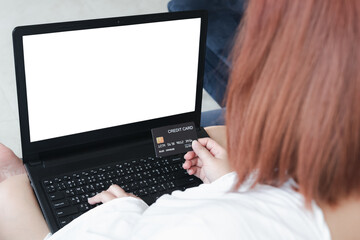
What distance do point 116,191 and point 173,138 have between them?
0.23 m

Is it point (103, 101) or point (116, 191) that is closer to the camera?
point (116, 191)

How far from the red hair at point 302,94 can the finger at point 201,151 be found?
433 mm

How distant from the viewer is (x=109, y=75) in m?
1.20

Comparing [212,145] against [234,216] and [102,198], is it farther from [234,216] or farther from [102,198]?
[234,216]

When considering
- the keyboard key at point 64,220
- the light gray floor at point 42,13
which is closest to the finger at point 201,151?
the keyboard key at point 64,220

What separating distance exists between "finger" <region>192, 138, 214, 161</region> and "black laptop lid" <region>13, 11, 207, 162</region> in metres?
0.12

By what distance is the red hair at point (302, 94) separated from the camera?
65cm

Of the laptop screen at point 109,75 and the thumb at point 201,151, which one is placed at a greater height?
the laptop screen at point 109,75

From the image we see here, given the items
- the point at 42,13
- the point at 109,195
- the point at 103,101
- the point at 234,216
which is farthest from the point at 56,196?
the point at 42,13

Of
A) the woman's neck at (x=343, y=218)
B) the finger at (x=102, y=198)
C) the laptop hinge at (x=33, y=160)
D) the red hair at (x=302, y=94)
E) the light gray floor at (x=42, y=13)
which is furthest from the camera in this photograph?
the light gray floor at (x=42, y=13)

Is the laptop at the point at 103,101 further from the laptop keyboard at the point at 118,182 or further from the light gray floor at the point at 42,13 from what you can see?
the light gray floor at the point at 42,13

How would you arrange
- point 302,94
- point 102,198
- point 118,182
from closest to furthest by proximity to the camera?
point 302,94, point 102,198, point 118,182

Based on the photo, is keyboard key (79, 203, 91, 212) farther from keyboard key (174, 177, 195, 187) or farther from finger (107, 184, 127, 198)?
keyboard key (174, 177, 195, 187)

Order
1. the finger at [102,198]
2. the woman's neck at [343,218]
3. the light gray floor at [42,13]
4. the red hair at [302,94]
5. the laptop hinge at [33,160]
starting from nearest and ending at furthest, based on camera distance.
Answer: the red hair at [302,94]
the woman's neck at [343,218]
the finger at [102,198]
the laptop hinge at [33,160]
the light gray floor at [42,13]
